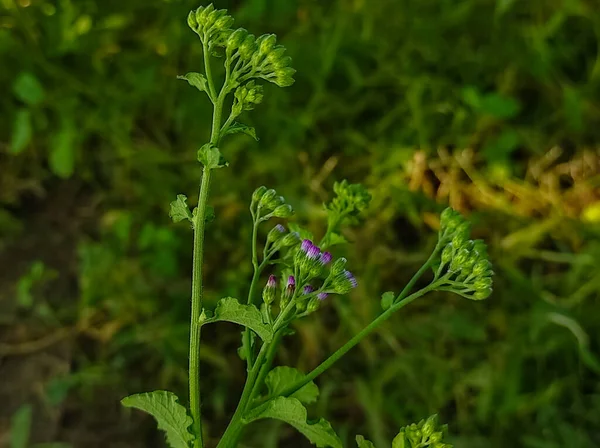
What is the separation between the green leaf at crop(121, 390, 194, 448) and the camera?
2.12ft

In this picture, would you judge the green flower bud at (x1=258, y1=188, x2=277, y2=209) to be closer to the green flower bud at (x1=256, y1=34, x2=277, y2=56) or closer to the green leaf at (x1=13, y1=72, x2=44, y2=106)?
the green flower bud at (x1=256, y1=34, x2=277, y2=56)

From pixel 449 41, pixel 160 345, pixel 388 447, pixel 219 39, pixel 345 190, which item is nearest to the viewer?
pixel 219 39

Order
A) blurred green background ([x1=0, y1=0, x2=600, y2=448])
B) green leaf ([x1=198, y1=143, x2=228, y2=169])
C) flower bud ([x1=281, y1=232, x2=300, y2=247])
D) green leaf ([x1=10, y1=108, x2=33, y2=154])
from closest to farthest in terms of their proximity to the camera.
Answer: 1. green leaf ([x1=198, y1=143, x2=228, y2=169])
2. flower bud ([x1=281, y1=232, x2=300, y2=247])
3. blurred green background ([x1=0, y1=0, x2=600, y2=448])
4. green leaf ([x1=10, y1=108, x2=33, y2=154])

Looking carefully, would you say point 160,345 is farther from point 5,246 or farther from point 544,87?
point 544,87

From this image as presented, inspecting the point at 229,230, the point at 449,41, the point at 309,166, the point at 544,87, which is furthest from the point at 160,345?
the point at 544,87

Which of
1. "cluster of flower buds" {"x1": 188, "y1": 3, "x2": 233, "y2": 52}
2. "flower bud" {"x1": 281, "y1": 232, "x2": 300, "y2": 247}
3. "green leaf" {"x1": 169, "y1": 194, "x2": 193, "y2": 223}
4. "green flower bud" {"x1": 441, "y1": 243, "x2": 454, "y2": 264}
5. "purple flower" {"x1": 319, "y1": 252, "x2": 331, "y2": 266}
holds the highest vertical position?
"cluster of flower buds" {"x1": 188, "y1": 3, "x2": 233, "y2": 52}

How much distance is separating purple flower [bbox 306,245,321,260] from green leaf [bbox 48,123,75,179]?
1.13m

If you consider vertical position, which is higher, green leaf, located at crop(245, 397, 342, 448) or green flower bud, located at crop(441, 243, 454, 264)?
green flower bud, located at crop(441, 243, 454, 264)

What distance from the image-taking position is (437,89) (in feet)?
5.32

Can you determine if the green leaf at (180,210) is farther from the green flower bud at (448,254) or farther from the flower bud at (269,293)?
the green flower bud at (448,254)

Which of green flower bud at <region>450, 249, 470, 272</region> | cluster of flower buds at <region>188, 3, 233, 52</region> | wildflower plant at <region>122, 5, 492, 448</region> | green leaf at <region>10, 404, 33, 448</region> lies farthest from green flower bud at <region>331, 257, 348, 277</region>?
green leaf at <region>10, 404, 33, 448</region>

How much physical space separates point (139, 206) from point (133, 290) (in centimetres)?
19

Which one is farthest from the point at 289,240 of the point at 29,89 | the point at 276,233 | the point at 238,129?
the point at 29,89

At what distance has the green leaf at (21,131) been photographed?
64.0 inches
